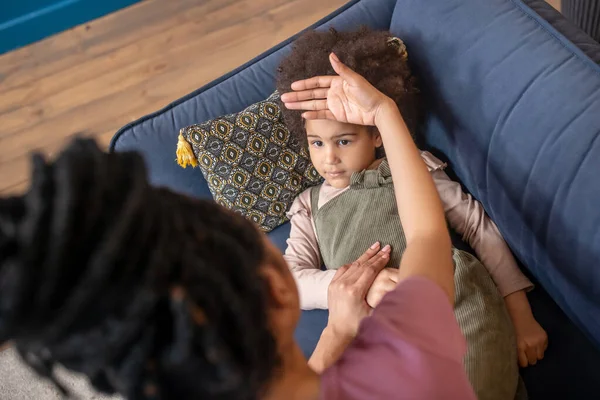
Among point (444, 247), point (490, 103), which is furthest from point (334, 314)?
point (490, 103)

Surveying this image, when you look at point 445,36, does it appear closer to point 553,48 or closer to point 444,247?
point 553,48

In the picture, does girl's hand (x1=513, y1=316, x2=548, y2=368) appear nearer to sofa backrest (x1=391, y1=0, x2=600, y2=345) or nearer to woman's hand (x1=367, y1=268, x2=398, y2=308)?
sofa backrest (x1=391, y1=0, x2=600, y2=345)

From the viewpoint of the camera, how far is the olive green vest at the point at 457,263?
932mm

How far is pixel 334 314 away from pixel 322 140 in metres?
0.38

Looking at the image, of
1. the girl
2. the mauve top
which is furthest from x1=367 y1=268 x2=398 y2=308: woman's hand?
the mauve top

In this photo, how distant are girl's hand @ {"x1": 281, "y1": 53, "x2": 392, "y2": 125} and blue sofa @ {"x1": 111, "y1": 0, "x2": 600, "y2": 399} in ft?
0.80

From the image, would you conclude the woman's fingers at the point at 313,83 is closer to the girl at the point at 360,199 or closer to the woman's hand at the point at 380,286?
the girl at the point at 360,199

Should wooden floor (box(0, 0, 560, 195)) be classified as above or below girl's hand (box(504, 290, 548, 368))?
above

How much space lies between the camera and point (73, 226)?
405 mm

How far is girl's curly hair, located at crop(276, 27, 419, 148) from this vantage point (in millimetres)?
1212

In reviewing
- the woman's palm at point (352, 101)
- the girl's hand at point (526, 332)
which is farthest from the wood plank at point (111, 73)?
the girl's hand at point (526, 332)

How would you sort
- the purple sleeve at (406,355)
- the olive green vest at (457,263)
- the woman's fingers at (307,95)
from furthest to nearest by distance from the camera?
the woman's fingers at (307,95)
the olive green vest at (457,263)
the purple sleeve at (406,355)

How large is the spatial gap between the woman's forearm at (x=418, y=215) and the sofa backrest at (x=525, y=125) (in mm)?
269

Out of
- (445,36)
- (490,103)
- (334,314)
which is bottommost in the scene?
(334,314)
